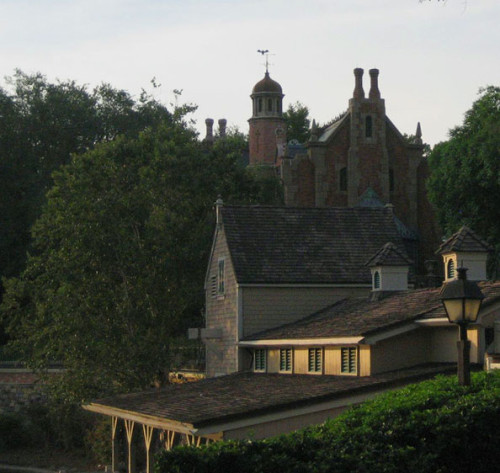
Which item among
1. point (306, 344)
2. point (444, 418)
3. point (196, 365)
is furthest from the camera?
point (196, 365)

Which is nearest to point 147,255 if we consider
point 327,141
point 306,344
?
point 306,344

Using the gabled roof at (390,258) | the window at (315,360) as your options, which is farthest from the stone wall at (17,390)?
the window at (315,360)

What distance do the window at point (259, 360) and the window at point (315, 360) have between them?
4.06 m

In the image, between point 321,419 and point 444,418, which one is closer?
point 444,418

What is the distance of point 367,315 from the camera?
108 feet

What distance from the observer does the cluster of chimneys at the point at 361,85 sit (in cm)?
7206

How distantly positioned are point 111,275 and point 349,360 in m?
14.1

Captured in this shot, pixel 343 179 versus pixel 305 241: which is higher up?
pixel 343 179

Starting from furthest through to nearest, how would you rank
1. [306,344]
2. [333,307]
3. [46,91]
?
1. [46,91]
2. [333,307]
3. [306,344]

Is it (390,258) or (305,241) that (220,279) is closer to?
(305,241)

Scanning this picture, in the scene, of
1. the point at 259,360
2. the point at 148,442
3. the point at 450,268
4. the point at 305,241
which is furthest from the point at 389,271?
the point at 148,442

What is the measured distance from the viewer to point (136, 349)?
41406 mm

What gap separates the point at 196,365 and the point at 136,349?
607 centimetres

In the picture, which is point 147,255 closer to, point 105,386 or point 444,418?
point 105,386
